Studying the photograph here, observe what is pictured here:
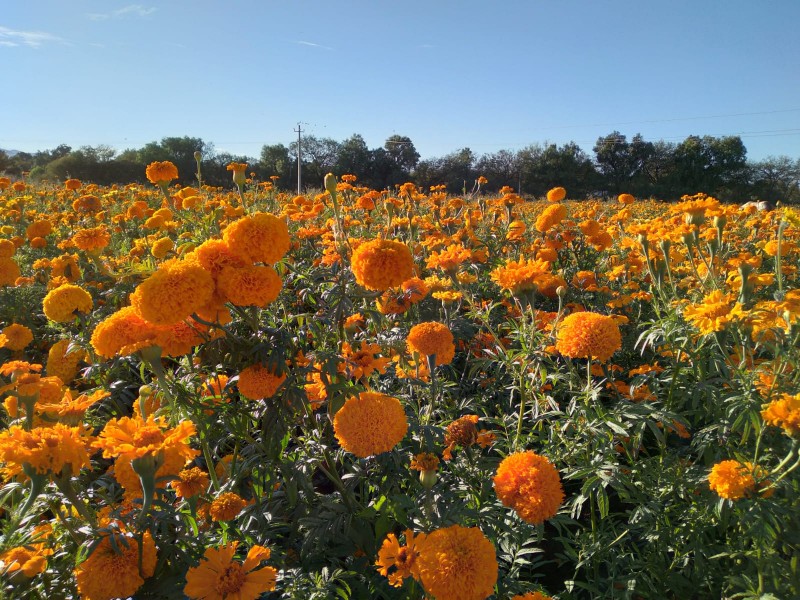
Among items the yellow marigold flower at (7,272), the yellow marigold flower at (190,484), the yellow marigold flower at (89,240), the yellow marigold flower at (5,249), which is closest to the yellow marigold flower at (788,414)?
the yellow marigold flower at (190,484)

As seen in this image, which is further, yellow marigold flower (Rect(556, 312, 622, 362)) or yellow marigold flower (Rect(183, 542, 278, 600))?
yellow marigold flower (Rect(556, 312, 622, 362))

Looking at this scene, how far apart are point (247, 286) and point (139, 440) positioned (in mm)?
497

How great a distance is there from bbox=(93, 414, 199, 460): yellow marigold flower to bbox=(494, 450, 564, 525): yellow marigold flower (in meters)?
0.95

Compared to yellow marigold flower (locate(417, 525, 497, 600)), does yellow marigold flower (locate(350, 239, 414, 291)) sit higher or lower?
higher

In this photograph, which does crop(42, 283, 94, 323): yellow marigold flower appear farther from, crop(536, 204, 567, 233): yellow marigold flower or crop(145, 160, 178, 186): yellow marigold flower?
crop(536, 204, 567, 233): yellow marigold flower

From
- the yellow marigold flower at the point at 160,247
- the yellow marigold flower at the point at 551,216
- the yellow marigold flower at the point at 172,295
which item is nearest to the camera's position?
the yellow marigold flower at the point at 172,295

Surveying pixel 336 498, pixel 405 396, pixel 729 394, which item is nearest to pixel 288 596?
pixel 336 498

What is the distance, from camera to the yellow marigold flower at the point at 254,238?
1.42 metres

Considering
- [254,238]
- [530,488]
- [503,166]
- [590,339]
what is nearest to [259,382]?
[254,238]

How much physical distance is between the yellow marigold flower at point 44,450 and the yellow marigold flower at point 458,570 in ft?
3.11

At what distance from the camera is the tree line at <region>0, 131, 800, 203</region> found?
26.3 metres

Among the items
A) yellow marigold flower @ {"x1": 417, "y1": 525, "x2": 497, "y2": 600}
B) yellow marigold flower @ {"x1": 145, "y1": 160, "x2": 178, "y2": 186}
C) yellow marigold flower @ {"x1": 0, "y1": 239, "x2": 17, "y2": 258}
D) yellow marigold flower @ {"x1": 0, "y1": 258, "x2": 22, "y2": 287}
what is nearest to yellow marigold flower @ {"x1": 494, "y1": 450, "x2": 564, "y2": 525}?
yellow marigold flower @ {"x1": 417, "y1": 525, "x2": 497, "y2": 600}

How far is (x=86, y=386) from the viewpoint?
3449 mm

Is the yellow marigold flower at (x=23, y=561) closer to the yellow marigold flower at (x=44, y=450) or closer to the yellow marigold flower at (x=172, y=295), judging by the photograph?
the yellow marigold flower at (x=44, y=450)
